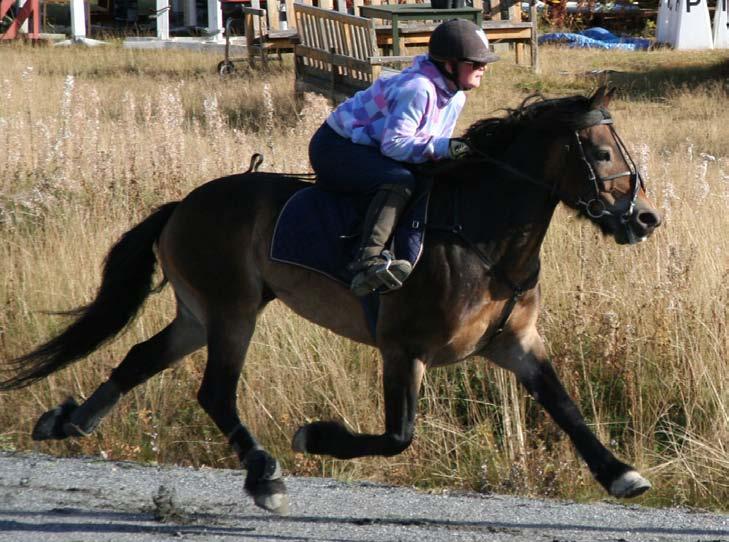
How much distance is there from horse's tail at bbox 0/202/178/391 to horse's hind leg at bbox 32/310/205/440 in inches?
13.9

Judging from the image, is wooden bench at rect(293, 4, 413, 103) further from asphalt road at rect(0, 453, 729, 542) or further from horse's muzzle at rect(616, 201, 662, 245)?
horse's muzzle at rect(616, 201, 662, 245)

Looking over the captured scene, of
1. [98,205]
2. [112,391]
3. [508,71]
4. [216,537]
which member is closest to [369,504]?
[216,537]

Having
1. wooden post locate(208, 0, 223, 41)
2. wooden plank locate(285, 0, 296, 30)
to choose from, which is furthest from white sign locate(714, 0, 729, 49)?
wooden post locate(208, 0, 223, 41)

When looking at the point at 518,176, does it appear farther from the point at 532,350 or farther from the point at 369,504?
the point at 369,504

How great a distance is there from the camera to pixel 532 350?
202 inches

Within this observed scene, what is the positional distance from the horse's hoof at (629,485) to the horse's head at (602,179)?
95 centimetres

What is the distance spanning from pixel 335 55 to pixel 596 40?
32.7 feet

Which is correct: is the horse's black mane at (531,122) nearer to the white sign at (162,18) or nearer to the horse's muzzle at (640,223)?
the horse's muzzle at (640,223)

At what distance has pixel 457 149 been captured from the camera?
4.95 metres

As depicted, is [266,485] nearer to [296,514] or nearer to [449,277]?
[296,514]

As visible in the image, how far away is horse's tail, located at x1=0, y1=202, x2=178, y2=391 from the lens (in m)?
6.21

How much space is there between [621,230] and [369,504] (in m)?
1.70

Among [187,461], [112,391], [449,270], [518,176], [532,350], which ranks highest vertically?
[518,176]

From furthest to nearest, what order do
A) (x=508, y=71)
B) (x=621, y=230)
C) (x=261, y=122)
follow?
(x=508, y=71) < (x=261, y=122) < (x=621, y=230)
